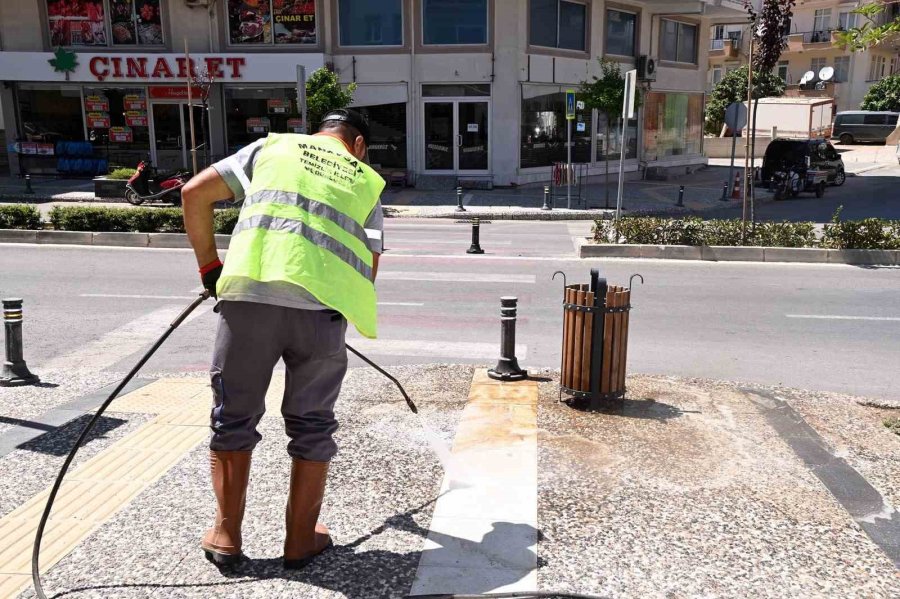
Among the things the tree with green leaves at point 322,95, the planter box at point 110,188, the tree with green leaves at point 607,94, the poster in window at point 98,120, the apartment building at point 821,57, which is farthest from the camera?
the apartment building at point 821,57

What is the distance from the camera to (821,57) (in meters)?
54.3

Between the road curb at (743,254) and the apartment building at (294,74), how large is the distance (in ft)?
37.4

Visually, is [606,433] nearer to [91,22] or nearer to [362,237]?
[362,237]

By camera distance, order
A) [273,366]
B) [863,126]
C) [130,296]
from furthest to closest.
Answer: [863,126] → [130,296] → [273,366]

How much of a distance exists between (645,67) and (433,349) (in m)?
23.2

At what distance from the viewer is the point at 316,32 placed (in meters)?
24.7

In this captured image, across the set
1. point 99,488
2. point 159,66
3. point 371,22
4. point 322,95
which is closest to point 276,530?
point 99,488

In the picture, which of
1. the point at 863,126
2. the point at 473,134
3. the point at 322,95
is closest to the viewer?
the point at 322,95

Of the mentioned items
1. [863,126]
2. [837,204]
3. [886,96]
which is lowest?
[837,204]

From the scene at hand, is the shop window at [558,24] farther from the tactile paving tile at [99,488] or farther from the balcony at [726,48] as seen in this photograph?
the balcony at [726,48]

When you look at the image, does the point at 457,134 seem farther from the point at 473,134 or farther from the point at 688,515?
the point at 688,515

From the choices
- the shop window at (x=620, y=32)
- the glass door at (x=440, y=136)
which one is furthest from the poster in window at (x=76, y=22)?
the shop window at (x=620, y=32)

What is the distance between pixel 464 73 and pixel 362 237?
21.8m

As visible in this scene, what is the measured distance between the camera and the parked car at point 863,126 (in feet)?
139
